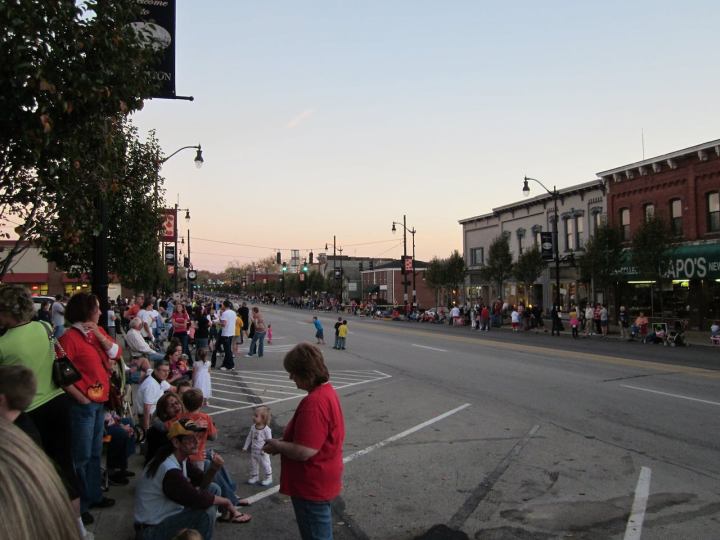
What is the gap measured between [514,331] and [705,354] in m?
15.2

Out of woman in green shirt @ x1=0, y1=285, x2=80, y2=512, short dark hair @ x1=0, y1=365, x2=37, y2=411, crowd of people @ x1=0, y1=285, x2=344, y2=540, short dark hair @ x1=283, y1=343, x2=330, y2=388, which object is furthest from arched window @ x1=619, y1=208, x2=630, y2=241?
short dark hair @ x1=0, y1=365, x2=37, y2=411

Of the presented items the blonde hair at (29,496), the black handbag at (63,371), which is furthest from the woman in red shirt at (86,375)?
the blonde hair at (29,496)

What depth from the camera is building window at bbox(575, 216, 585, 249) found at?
40.9 metres

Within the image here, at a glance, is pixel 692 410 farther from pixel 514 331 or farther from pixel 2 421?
pixel 514 331

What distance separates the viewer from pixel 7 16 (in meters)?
5.08

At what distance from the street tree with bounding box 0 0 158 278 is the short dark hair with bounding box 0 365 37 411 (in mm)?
3237

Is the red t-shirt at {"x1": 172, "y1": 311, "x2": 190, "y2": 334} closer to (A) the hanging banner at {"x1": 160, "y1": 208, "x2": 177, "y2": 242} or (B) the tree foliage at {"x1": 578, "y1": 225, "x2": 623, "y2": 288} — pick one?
(A) the hanging banner at {"x1": 160, "y1": 208, "x2": 177, "y2": 242}

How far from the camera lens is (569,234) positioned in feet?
138

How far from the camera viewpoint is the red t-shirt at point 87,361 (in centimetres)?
491

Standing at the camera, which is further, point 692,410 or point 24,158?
point 692,410

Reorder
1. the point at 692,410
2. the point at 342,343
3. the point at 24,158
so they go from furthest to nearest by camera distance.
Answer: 1. the point at 342,343
2. the point at 692,410
3. the point at 24,158

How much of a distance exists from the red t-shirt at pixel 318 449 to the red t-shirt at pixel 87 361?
2.16 m

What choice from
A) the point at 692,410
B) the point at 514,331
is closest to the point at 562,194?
the point at 514,331

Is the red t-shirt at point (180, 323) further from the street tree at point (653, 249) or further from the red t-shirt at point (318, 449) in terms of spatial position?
the street tree at point (653, 249)
